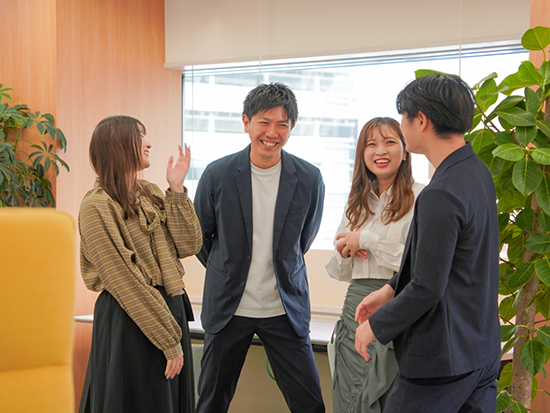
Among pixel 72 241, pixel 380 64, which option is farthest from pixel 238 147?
pixel 72 241

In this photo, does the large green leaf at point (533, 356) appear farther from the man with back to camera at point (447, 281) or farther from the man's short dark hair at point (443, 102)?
the man's short dark hair at point (443, 102)

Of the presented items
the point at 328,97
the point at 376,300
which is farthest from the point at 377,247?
the point at 328,97

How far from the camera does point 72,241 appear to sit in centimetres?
69

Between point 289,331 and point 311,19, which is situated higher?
point 311,19

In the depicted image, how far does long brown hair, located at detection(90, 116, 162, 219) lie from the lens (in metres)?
1.78

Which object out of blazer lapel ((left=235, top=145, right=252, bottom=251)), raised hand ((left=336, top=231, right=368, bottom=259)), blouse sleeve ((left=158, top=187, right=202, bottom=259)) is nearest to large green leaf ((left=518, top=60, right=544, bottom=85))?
raised hand ((left=336, top=231, right=368, bottom=259))

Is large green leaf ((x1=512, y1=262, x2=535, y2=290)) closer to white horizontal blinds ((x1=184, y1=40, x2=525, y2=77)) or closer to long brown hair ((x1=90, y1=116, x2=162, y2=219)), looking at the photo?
long brown hair ((x1=90, y1=116, x2=162, y2=219))

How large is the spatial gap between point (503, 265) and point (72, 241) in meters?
1.80

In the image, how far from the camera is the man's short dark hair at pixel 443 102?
1.34 m

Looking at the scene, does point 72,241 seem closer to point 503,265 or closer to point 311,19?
point 503,265

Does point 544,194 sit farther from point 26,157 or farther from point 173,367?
point 26,157

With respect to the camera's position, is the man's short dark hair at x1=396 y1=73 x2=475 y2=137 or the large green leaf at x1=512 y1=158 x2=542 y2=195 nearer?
the man's short dark hair at x1=396 y1=73 x2=475 y2=137

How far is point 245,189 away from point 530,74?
123cm

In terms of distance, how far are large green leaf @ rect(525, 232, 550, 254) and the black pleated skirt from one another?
135 centimetres
